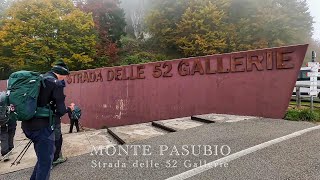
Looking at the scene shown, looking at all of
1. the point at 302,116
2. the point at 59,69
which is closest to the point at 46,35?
the point at 302,116

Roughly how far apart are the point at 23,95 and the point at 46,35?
24065mm

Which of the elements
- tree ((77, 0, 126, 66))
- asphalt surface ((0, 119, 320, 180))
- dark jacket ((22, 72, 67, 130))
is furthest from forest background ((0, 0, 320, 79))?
dark jacket ((22, 72, 67, 130))

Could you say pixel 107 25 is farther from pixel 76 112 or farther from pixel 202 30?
pixel 76 112

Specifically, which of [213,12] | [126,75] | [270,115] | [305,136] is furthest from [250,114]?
[213,12]

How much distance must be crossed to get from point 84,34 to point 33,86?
24.4 metres

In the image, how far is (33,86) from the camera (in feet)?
10.4

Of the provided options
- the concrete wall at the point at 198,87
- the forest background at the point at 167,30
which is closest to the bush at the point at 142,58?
the forest background at the point at 167,30

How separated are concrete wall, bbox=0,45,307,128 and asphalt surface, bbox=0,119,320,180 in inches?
92.5

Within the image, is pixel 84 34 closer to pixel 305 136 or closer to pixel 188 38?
pixel 188 38

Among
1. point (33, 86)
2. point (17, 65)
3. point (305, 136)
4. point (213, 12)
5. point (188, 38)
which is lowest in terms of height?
point (305, 136)

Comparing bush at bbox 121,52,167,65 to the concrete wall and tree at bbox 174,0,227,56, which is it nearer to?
tree at bbox 174,0,227,56

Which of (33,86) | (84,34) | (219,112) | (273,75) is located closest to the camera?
(33,86)

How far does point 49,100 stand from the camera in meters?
3.42

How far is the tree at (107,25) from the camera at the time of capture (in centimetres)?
2759
